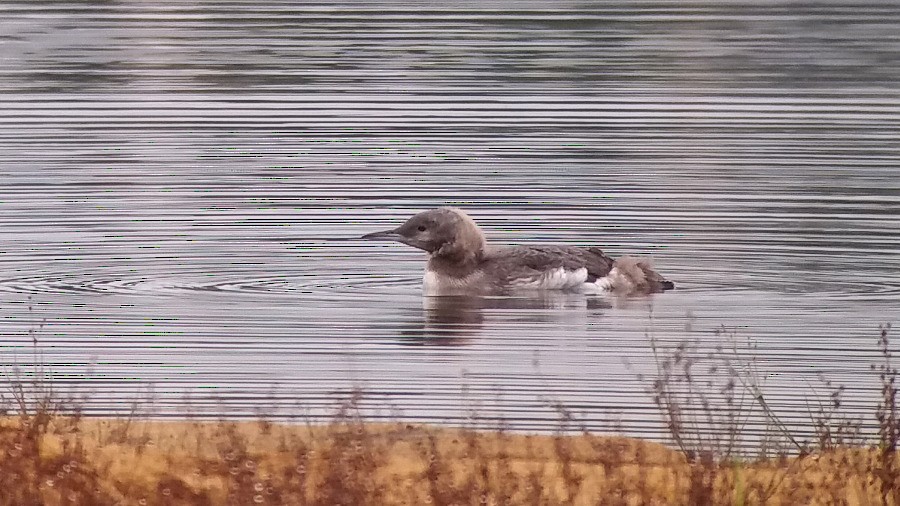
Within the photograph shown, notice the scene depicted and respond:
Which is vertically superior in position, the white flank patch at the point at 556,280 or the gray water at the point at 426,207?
the gray water at the point at 426,207

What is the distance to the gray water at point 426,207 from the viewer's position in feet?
44.9

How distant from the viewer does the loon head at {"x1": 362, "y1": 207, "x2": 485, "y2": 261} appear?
1773cm

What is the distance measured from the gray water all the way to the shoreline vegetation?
0.37 metres

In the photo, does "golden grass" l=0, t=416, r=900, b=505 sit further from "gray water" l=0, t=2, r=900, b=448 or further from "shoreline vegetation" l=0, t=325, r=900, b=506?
"gray water" l=0, t=2, r=900, b=448

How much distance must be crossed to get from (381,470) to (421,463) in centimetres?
25

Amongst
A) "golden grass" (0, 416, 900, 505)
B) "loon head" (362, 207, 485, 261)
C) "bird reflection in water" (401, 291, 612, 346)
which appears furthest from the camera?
"loon head" (362, 207, 485, 261)

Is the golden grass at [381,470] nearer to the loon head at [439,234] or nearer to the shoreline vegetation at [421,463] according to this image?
the shoreline vegetation at [421,463]

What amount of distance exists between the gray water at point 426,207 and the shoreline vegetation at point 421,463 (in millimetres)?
371

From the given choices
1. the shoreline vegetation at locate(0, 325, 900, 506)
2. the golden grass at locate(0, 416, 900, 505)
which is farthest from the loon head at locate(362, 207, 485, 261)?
the golden grass at locate(0, 416, 900, 505)

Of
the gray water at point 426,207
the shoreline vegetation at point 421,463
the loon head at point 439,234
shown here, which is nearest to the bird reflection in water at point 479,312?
the gray water at point 426,207

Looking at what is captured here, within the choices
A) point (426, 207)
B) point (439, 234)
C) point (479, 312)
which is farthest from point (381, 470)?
point (426, 207)

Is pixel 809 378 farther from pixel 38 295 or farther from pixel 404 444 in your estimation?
pixel 38 295

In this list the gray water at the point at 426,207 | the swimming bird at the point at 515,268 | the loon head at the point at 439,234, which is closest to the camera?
the gray water at the point at 426,207

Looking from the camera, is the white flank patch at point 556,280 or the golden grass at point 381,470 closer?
the golden grass at point 381,470
